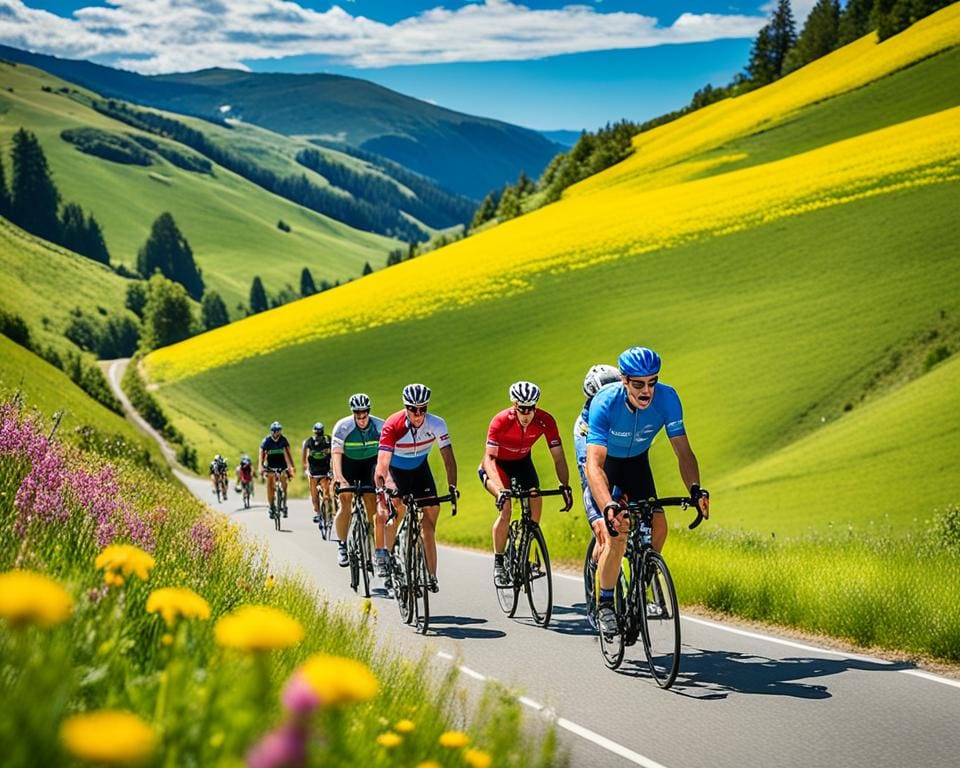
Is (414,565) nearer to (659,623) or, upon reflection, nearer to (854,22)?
(659,623)

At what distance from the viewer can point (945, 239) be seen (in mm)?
42938

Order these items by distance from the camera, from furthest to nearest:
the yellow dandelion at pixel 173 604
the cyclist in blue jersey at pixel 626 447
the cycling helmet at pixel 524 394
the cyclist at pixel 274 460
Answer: the cyclist at pixel 274 460
the cycling helmet at pixel 524 394
the cyclist in blue jersey at pixel 626 447
the yellow dandelion at pixel 173 604

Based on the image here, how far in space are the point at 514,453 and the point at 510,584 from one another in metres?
1.56

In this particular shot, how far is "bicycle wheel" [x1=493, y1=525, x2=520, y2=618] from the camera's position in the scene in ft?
40.1

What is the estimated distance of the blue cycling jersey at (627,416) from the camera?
892 cm

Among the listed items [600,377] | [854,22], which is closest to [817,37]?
[854,22]

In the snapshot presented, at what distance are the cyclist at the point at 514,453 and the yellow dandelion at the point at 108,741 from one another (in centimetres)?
971

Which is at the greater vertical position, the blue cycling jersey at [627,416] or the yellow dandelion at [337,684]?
the blue cycling jersey at [627,416]

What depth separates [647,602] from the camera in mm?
8828

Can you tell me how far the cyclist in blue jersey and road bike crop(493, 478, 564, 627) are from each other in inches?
76.2

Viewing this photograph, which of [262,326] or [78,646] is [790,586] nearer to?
[78,646]

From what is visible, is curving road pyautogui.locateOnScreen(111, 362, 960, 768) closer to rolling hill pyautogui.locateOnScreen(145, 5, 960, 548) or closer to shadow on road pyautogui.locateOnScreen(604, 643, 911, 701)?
shadow on road pyautogui.locateOnScreen(604, 643, 911, 701)

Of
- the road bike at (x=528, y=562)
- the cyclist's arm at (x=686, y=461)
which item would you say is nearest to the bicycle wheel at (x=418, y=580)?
the road bike at (x=528, y=562)

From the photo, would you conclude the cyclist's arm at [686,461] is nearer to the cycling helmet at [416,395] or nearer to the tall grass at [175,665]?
the tall grass at [175,665]
